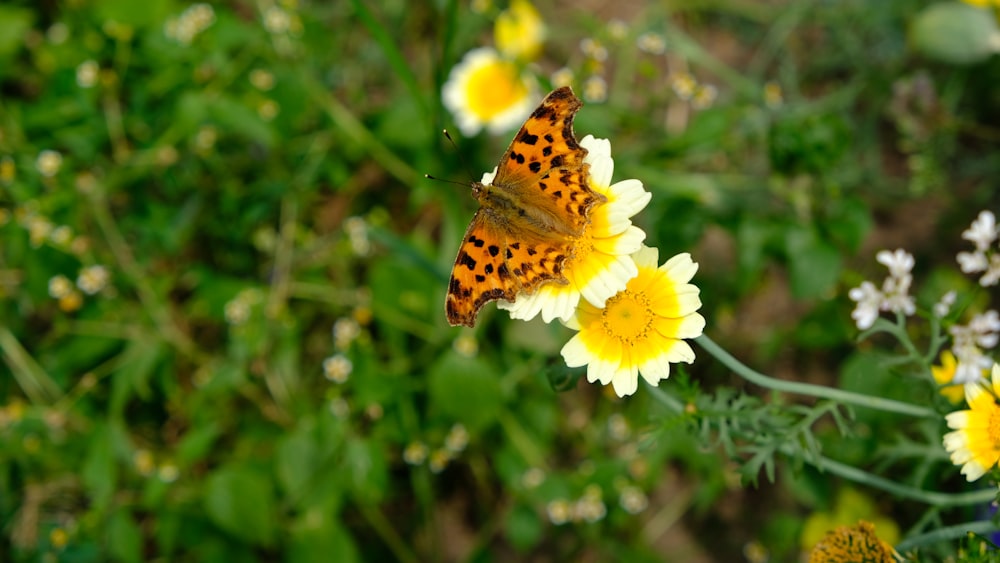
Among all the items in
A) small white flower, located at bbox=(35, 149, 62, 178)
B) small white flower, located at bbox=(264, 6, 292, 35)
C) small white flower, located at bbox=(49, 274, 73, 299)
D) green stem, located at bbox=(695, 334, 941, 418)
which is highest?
green stem, located at bbox=(695, 334, 941, 418)

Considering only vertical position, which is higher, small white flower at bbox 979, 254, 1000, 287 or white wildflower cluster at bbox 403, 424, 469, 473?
small white flower at bbox 979, 254, 1000, 287

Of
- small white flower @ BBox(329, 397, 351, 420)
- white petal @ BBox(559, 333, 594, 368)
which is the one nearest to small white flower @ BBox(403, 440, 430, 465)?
small white flower @ BBox(329, 397, 351, 420)

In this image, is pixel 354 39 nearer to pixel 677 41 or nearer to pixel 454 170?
pixel 454 170

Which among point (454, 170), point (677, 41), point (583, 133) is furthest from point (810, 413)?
point (677, 41)

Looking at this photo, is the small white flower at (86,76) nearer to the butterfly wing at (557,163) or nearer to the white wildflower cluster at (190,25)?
the white wildflower cluster at (190,25)

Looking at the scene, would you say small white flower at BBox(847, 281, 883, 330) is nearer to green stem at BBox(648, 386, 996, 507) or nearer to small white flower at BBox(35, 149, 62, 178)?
green stem at BBox(648, 386, 996, 507)

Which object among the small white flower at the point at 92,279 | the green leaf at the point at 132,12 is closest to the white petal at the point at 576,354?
the small white flower at the point at 92,279

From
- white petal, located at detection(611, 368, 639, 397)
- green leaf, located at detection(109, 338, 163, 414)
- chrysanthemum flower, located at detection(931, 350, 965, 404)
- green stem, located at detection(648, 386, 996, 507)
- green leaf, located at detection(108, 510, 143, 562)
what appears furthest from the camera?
green leaf, located at detection(109, 338, 163, 414)
